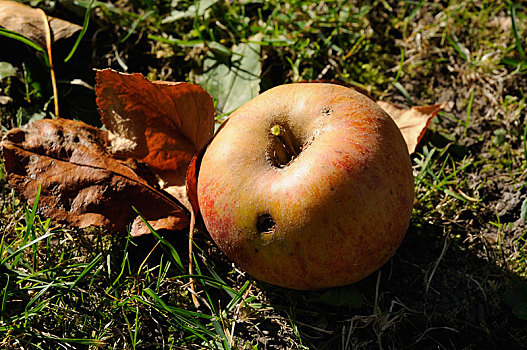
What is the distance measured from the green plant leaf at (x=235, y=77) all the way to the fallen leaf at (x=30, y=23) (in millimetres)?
878

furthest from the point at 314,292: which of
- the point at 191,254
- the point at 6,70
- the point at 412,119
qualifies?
the point at 6,70

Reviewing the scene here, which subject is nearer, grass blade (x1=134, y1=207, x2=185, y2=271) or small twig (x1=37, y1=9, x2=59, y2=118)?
grass blade (x1=134, y1=207, x2=185, y2=271)

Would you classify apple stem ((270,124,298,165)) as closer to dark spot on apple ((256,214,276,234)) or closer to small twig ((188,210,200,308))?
dark spot on apple ((256,214,276,234))

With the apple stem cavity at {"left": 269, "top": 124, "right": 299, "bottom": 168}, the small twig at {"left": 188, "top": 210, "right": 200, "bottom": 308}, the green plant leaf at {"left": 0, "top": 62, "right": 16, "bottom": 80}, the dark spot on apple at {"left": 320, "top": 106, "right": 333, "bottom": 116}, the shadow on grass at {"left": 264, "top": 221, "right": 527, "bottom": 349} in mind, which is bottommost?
the shadow on grass at {"left": 264, "top": 221, "right": 527, "bottom": 349}

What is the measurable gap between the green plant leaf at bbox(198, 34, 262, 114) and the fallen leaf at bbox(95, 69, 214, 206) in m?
0.47

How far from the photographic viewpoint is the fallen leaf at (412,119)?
271 cm

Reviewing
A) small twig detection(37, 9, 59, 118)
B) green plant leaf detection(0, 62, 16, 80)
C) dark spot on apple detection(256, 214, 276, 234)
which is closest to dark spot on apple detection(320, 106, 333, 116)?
dark spot on apple detection(256, 214, 276, 234)

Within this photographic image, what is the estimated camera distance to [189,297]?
8.21 ft

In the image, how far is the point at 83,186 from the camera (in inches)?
97.0

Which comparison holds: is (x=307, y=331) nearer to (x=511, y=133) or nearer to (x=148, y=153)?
(x=148, y=153)

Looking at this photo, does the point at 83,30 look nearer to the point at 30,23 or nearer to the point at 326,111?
the point at 30,23

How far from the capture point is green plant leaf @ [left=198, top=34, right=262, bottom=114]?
9.96 ft

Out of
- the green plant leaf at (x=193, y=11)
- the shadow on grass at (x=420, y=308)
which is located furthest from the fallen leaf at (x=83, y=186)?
the green plant leaf at (x=193, y=11)

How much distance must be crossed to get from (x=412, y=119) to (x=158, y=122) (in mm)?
1411
